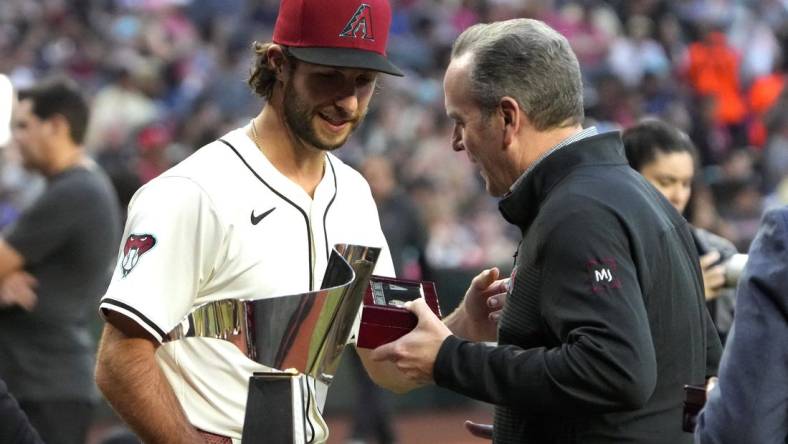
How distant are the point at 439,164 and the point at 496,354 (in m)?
10.8

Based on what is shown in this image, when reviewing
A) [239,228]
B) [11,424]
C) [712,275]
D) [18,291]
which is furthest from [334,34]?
[18,291]

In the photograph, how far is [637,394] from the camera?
2910 millimetres

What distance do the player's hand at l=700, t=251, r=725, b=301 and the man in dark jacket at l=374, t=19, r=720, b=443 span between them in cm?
162

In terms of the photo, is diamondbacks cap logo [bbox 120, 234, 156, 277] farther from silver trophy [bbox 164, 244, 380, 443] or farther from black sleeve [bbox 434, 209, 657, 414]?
black sleeve [bbox 434, 209, 657, 414]

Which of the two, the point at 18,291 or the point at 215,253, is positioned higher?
the point at 215,253

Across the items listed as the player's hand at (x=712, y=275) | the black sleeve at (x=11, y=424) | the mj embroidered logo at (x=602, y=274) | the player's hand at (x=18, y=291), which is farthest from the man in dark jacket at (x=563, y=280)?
the player's hand at (x=18, y=291)

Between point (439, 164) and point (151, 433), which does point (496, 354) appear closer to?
point (151, 433)

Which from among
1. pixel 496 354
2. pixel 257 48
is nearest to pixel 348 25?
pixel 257 48

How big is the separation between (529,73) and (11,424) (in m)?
1.53

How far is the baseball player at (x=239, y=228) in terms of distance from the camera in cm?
320

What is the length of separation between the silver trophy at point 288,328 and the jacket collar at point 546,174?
340 millimetres

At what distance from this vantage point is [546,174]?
3.16 m

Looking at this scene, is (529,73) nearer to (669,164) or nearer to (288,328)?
(288,328)

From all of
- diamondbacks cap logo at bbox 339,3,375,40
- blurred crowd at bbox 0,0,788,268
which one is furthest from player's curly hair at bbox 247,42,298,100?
blurred crowd at bbox 0,0,788,268
